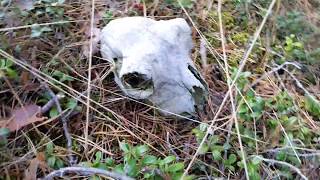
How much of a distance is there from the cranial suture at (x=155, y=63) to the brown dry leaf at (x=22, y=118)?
0.87ft

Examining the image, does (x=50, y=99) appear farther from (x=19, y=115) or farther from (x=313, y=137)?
(x=313, y=137)

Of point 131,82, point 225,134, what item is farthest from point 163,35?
point 225,134

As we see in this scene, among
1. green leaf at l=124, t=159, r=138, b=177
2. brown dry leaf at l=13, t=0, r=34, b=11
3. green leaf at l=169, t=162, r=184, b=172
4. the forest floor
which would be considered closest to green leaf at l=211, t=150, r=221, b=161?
the forest floor

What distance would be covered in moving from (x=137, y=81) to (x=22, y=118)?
343 millimetres

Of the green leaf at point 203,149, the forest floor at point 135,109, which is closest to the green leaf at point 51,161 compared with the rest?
the forest floor at point 135,109

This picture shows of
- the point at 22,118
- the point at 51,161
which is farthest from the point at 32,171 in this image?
the point at 22,118

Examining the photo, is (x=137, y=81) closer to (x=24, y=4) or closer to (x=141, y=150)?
(x=141, y=150)

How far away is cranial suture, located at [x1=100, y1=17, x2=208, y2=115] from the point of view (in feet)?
4.82

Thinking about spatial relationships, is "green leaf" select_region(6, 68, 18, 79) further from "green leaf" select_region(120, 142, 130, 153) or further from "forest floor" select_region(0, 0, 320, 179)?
"green leaf" select_region(120, 142, 130, 153)

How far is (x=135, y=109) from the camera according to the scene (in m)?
1.50

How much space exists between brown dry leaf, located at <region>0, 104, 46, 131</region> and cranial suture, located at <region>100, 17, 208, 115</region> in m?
0.26

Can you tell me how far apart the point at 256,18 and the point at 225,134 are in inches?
24.7

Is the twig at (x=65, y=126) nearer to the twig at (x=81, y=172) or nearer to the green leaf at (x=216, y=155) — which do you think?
the twig at (x=81, y=172)

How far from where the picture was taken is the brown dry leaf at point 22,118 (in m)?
1.35
